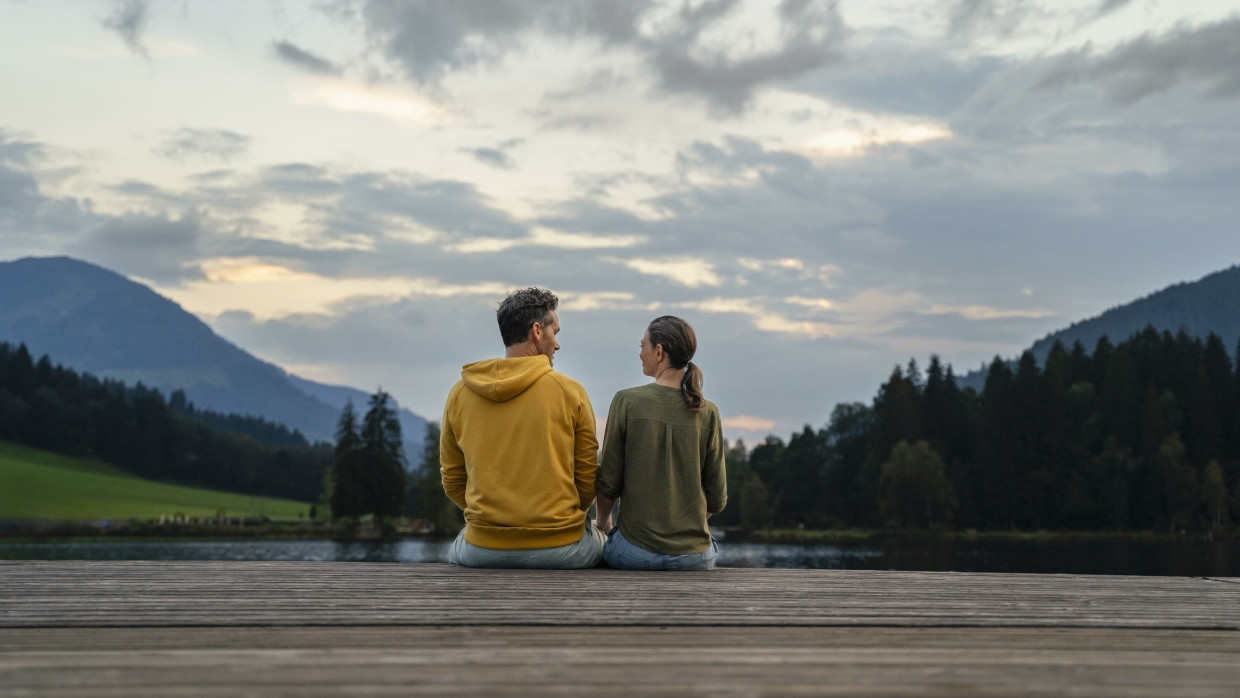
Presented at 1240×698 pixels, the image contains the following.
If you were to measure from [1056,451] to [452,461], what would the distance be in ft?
316

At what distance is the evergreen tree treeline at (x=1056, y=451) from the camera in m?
87.1

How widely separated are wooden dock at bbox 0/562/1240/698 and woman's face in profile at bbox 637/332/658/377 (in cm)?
146

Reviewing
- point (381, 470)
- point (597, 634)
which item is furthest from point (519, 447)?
point (381, 470)

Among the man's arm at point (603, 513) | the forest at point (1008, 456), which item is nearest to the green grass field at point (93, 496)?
the forest at point (1008, 456)

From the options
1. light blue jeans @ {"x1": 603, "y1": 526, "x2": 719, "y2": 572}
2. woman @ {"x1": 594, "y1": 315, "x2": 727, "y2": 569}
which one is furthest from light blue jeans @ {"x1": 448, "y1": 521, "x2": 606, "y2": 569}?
woman @ {"x1": 594, "y1": 315, "x2": 727, "y2": 569}

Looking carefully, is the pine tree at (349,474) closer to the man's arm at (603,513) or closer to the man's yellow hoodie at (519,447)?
the man's arm at (603,513)

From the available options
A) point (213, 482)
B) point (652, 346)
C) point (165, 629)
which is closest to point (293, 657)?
point (165, 629)

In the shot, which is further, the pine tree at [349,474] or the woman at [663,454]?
the pine tree at [349,474]

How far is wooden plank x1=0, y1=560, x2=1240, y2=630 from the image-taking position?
4.91 metres

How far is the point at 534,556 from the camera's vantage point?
674cm

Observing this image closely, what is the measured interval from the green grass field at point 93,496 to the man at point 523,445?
98.6 m

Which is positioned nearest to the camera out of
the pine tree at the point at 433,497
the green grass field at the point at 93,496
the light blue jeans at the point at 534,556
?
the light blue jeans at the point at 534,556

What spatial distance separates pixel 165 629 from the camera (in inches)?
183

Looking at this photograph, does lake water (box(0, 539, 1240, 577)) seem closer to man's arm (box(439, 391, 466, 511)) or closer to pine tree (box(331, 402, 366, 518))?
pine tree (box(331, 402, 366, 518))
